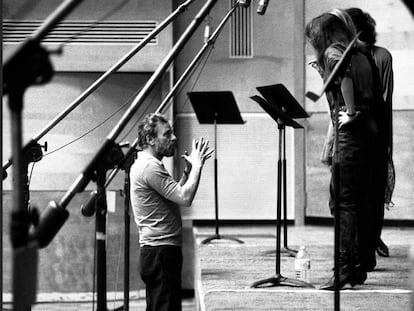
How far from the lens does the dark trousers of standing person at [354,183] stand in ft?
13.0

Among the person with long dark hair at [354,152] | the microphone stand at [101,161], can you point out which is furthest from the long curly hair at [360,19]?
the microphone stand at [101,161]

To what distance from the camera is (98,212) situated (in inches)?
98.4

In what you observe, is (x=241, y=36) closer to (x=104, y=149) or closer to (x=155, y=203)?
(x=155, y=203)

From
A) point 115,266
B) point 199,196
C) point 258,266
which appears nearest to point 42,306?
point 115,266

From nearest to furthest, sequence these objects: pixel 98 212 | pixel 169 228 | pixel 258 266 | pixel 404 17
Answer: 1. pixel 98 212
2. pixel 169 228
3. pixel 258 266
4. pixel 404 17

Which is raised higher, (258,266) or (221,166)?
(221,166)

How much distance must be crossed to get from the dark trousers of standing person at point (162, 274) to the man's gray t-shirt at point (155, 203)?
5cm

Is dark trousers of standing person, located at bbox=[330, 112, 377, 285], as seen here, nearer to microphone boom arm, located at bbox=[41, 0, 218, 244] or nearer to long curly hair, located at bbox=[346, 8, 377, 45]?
long curly hair, located at bbox=[346, 8, 377, 45]

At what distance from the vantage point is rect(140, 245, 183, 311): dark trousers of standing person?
4.21 metres

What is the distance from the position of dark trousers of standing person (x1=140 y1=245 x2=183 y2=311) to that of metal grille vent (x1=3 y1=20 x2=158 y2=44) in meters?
4.00

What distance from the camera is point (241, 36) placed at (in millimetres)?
7875

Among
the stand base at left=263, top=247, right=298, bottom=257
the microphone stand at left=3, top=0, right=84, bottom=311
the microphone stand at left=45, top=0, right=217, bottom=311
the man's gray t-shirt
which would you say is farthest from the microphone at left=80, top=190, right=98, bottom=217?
the stand base at left=263, top=247, right=298, bottom=257

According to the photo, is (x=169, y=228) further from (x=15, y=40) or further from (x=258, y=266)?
(x=15, y=40)

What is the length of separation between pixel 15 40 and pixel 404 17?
3663 millimetres
